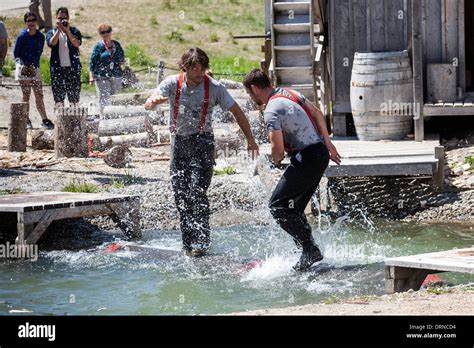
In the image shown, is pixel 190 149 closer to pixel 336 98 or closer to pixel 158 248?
pixel 158 248

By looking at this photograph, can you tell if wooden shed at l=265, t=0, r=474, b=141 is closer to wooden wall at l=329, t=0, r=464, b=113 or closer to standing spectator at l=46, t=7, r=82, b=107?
wooden wall at l=329, t=0, r=464, b=113

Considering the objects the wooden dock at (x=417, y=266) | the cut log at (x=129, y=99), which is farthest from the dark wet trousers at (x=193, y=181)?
the cut log at (x=129, y=99)

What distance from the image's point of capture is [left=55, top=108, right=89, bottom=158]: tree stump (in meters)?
15.8

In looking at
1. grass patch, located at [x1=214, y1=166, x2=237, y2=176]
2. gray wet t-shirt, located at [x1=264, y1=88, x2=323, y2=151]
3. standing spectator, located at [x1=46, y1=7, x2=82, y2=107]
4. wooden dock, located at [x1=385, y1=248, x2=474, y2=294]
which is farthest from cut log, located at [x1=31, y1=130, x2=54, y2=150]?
wooden dock, located at [x1=385, y1=248, x2=474, y2=294]

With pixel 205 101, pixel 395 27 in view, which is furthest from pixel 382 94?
pixel 205 101

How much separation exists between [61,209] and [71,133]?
4.03 m

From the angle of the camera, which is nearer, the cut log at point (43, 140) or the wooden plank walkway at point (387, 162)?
the wooden plank walkway at point (387, 162)

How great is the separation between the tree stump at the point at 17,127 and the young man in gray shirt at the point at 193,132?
5867 mm

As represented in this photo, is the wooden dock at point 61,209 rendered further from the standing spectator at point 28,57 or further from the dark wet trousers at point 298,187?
the standing spectator at point 28,57

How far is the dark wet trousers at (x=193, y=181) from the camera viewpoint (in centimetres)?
1094

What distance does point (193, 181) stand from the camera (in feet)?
36.1

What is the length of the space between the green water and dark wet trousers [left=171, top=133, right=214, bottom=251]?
284mm
